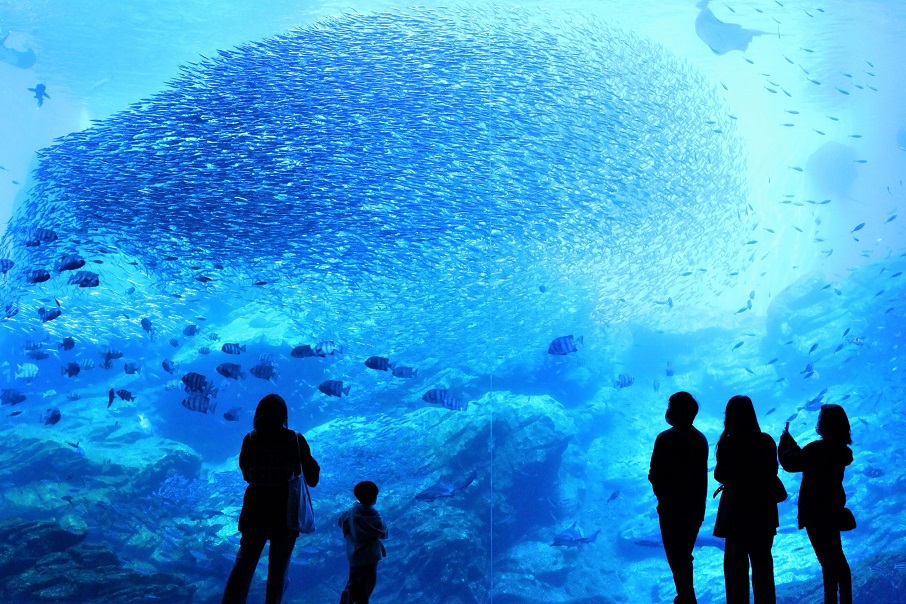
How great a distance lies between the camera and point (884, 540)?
16.0 m

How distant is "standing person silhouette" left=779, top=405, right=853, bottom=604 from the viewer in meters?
3.24

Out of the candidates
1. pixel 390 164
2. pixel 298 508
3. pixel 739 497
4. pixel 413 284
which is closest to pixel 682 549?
pixel 739 497

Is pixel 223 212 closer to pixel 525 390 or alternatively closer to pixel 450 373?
pixel 450 373

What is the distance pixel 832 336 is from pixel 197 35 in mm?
33929

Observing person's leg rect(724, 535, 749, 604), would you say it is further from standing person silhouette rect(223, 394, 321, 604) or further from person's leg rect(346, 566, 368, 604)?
standing person silhouette rect(223, 394, 321, 604)

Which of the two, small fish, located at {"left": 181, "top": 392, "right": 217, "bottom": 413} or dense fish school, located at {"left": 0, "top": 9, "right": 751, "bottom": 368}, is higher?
dense fish school, located at {"left": 0, "top": 9, "right": 751, "bottom": 368}

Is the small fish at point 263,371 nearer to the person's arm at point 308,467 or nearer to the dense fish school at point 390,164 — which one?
the dense fish school at point 390,164

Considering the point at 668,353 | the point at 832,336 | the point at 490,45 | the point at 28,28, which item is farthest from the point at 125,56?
the point at 832,336

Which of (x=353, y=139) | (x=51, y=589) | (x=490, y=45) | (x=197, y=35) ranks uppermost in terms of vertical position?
(x=197, y=35)

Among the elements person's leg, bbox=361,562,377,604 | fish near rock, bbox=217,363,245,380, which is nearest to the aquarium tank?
fish near rock, bbox=217,363,245,380

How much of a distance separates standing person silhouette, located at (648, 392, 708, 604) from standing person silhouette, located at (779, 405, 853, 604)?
603 millimetres

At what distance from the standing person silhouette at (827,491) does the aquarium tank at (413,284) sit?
19.5ft

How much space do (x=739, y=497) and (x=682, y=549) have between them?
0.45m

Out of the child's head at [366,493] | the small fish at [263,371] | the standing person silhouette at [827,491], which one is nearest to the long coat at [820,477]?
the standing person silhouette at [827,491]
